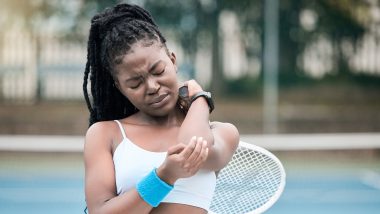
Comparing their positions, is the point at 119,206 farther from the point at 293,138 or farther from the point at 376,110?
the point at 376,110

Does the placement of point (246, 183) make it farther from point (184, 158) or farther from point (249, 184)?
point (184, 158)

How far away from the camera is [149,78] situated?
6.02 ft

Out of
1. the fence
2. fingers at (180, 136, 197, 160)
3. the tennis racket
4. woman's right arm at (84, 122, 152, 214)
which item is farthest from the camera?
the fence

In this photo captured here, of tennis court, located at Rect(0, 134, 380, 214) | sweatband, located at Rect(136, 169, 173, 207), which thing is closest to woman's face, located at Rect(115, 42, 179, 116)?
sweatband, located at Rect(136, 169, 173, 207)

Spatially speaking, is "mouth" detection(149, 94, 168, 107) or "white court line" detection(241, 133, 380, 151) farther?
"white court line" detection(241, 133, 380, 151)

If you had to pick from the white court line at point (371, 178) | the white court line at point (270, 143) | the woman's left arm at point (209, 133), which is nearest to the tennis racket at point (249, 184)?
the woman's left arm at point (209, 133)

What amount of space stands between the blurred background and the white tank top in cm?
911

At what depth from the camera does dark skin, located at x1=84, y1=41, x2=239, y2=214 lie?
1.80m

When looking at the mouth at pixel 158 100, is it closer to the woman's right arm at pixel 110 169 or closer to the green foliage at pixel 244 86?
the woman's right arm at pixel 110 169

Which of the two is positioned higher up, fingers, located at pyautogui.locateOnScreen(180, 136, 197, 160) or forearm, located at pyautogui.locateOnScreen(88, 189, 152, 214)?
fingers, located at pyautogui.locateOnScreen(180, 136, 197, 160)

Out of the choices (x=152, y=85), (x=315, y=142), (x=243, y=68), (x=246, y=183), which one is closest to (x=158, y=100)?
(x=152, y=85)

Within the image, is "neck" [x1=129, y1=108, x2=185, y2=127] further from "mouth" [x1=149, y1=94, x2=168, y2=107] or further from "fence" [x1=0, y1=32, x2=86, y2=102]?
"fence" [x1=0, y1=32, x2=86, y2=102]

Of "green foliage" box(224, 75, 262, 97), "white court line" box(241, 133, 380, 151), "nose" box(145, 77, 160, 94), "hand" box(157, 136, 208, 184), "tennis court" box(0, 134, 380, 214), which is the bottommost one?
"tennis court" box(0, 134, 380, 214)

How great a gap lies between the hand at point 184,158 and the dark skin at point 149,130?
10 centimetres
